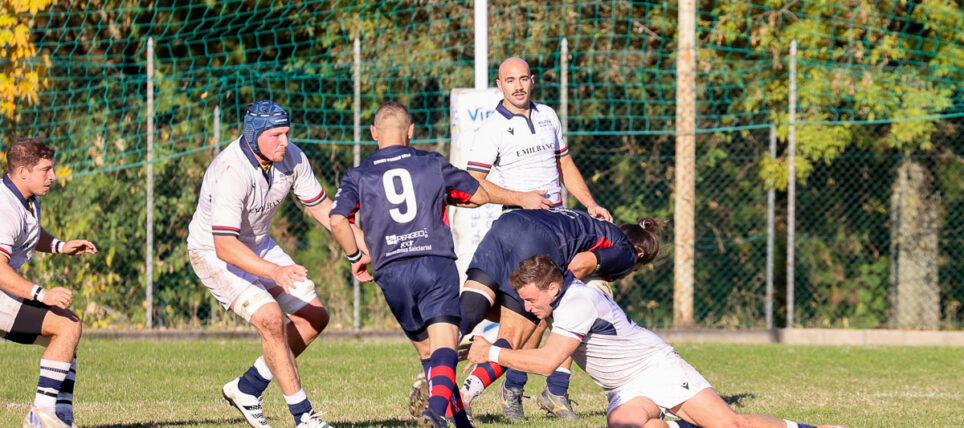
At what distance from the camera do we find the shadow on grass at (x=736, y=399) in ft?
25.3

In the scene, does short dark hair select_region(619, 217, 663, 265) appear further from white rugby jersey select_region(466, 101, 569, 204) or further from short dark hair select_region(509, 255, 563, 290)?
short dark hair select_region(509, 255, 563, 290)

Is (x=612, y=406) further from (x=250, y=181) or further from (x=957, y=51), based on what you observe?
(x=957, y=51)

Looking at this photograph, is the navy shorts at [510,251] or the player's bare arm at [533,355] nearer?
the player's bare arm at [533,355]

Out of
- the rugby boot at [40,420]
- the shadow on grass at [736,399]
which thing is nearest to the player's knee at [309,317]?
the rugby boot at [40,420]

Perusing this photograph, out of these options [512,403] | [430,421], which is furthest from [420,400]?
[512,403]

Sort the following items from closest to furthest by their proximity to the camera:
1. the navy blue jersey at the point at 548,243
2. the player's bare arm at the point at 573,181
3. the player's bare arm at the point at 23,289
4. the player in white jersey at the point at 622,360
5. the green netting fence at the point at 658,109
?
the player in white jersey at the point at 622,360 → the player's bare arm at the point at 23,289 → the navy blue jersey at the point at 548,243 → the player's bare arm at the point at 573,181 → the green netting fence at the point at 658,109

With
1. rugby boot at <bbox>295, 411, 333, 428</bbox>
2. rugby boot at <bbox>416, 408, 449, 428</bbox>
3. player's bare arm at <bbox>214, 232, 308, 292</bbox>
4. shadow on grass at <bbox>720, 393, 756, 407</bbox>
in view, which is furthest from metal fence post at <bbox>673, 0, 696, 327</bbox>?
rugby boot at <bbox>416, 408, 449, 428</bbox>

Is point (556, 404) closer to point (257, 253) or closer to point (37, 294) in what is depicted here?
point (257, 253)

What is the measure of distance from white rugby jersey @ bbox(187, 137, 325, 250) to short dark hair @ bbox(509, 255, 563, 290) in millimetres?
1627

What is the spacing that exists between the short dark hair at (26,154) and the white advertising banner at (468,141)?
461cm

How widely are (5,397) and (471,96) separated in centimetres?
463

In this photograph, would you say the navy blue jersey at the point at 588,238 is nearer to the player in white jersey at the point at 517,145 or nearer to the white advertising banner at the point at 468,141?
the player in white jersey at the point at 517,145

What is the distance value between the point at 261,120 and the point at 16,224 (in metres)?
1.35

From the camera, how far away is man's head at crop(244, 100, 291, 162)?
6219mm
